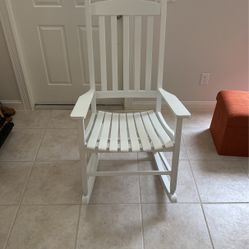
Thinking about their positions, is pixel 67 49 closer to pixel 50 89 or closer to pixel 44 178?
pixel 50 89

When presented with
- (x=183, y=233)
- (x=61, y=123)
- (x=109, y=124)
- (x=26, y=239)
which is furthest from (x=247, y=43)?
(x=26, y=239)

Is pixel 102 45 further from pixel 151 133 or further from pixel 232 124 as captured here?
pixel 232 124

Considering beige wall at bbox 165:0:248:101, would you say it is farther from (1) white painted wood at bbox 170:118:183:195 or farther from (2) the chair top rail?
(1) white painted wood at bbox 170:118:183:195

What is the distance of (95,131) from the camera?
4.04ft

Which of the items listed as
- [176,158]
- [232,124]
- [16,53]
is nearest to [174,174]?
[176,158]

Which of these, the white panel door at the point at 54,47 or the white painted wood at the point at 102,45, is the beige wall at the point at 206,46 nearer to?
the white panel door at the point at 54,47

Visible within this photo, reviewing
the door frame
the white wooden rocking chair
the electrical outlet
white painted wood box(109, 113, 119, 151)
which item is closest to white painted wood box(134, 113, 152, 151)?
the white wooden rocking chair

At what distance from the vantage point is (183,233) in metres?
1.17

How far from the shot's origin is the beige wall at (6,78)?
185 centimetres

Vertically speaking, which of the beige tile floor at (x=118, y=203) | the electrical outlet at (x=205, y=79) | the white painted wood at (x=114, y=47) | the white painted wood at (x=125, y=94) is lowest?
the beige tile floor at (x=118, y=203)

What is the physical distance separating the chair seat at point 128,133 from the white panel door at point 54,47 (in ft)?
2.50

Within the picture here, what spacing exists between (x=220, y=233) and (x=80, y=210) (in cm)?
74

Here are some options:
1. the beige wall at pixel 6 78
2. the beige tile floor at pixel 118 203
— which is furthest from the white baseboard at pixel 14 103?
the beige tile floor at pixel 118 203

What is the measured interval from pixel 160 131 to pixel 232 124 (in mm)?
577
